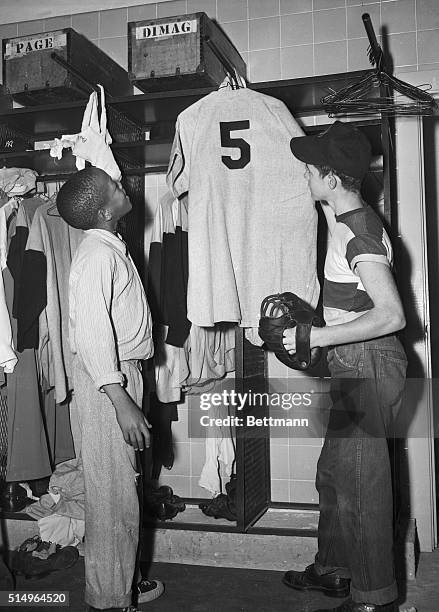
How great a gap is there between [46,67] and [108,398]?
1.34 metres

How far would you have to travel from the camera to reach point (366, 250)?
153 cm

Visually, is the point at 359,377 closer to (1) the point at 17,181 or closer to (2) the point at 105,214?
(2) the point at 105,214

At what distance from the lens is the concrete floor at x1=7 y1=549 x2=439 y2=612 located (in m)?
1.89

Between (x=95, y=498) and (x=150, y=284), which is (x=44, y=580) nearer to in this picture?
(x=95, y=498)

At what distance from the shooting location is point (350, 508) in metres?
1.59

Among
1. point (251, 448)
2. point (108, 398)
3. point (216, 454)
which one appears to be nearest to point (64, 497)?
point (216, 454)

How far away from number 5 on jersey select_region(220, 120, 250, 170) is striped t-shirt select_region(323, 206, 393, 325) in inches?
17.1

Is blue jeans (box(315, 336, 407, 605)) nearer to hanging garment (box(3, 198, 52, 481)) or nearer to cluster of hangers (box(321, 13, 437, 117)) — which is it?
cluster of hangers (box(321, 13, 437, 117))

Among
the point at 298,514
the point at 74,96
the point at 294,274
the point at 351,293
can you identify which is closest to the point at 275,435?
the point at 298,514

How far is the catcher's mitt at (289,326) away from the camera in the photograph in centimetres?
156

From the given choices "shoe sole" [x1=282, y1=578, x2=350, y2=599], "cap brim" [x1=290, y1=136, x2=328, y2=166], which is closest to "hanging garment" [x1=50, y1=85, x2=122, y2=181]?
"cap brim" [x1=290, y1=136, x2=328, y2=166]

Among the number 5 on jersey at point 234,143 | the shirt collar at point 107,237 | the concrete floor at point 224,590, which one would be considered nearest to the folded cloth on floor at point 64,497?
the concrete floor at point 224,590

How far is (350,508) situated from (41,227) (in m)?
1.44

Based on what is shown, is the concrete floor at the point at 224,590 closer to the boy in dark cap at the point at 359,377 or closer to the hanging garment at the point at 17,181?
the boy in dark cap at the point at 359,377
